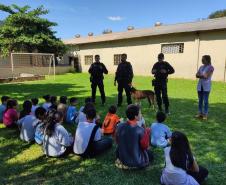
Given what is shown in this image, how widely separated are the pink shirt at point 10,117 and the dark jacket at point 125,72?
137 inches

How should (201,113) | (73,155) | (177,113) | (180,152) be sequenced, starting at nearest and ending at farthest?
(180,152), (73,155), (201,113), (177,113)

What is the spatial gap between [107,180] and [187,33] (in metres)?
17.5

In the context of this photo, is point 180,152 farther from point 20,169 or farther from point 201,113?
point 201,113

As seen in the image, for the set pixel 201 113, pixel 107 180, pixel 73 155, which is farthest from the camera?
pixel 201 113

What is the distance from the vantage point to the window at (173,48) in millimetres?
19969

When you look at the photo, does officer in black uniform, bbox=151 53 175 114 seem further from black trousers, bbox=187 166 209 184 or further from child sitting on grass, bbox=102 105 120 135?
black trousers, bbox=187 166 209 184

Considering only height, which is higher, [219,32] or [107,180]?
[219,32]

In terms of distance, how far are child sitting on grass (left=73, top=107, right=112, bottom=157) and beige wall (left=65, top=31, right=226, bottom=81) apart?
15107 mm

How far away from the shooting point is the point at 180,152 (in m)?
3.23

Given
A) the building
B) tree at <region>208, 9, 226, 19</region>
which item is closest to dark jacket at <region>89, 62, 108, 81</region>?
the building

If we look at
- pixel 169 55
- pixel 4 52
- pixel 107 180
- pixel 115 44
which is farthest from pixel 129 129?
pixel 115 44

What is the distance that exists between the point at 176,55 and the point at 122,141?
675 inches

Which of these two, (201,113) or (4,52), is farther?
(4,52)

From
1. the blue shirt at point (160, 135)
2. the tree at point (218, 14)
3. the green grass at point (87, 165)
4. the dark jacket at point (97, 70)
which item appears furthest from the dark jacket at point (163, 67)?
the tree at point (218, 14)
